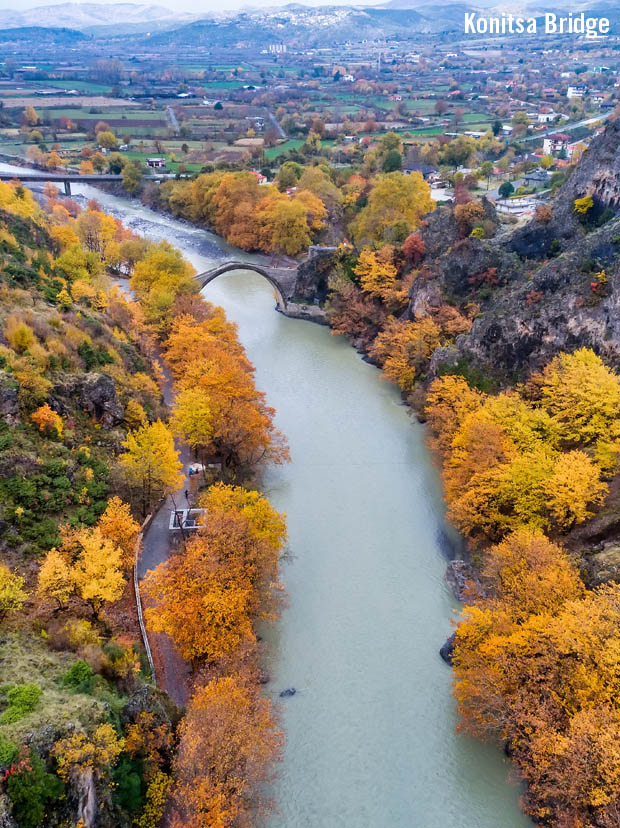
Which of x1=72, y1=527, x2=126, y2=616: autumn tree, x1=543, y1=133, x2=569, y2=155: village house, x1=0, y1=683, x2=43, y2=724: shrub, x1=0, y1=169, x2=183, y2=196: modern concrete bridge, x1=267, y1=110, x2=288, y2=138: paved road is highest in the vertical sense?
x1=267, y1=110, x2=288, y2=138: paved road

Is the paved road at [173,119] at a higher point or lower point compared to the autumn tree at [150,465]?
higher

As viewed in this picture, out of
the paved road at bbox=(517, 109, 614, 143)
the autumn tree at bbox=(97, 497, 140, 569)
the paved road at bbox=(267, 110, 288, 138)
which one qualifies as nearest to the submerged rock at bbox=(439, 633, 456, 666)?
the autumn tree at bbox=(97, 497, 140, 569)

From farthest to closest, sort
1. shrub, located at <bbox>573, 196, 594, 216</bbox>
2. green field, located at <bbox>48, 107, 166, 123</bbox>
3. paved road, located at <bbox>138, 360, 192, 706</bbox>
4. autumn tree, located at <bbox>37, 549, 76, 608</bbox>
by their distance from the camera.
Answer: green field, located at <bbox>48, 107, 166, 123</bbox> → shrub, located at <bbox>573, 196, 594, 216</bbox> → paved road, located at <bbox>138, 360, 192, 706</bbox> → autumn tree, located at <bbox>37, 549, 76, 608</bbox>

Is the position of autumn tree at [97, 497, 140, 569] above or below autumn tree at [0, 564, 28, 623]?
below

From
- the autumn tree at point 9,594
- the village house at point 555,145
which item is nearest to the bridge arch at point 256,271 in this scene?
the autumn tree at point 9,594

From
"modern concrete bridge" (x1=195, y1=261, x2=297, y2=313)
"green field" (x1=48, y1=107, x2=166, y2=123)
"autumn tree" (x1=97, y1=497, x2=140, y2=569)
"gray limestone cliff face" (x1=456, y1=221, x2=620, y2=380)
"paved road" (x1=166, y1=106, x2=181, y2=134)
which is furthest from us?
"green field" (x1=48, y1=107, x2=166, y2=123)

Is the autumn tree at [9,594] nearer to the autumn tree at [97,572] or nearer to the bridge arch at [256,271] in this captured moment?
the autumn tree at [97,572]

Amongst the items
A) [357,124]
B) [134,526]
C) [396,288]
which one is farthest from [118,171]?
[134,526]

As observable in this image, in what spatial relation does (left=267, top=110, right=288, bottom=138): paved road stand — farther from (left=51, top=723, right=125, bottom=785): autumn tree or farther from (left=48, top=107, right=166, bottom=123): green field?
(left=51, top=723, right=125, bottom=785): autumn tree
